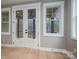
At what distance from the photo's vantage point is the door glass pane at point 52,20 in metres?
3.59

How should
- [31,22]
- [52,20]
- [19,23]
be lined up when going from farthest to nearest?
[19,23], [31,22], [52,20]

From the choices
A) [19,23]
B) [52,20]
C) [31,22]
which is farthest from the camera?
[19,23]

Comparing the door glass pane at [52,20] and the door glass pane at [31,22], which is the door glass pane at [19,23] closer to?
the door glass pane at [31,22]

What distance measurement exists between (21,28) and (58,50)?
5.17ft

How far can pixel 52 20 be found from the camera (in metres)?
3.62

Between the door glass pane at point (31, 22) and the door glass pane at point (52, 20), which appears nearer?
the door glass pane at point (52, 20)

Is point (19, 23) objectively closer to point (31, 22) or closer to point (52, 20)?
point (31, 22)

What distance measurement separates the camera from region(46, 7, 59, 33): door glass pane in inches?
141

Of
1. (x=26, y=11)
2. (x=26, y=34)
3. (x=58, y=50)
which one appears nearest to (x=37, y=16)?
(x=26, y=11)

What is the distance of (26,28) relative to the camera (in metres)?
4.05

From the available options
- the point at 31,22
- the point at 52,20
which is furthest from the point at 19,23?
the point at 52,20

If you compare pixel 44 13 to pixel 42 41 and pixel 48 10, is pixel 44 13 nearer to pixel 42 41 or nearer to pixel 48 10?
pixel 48 10

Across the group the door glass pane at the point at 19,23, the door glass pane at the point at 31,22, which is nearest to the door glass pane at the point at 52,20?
the door glass pane at the point at 31,22

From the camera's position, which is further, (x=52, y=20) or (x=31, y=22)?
(x=31, y=22)
